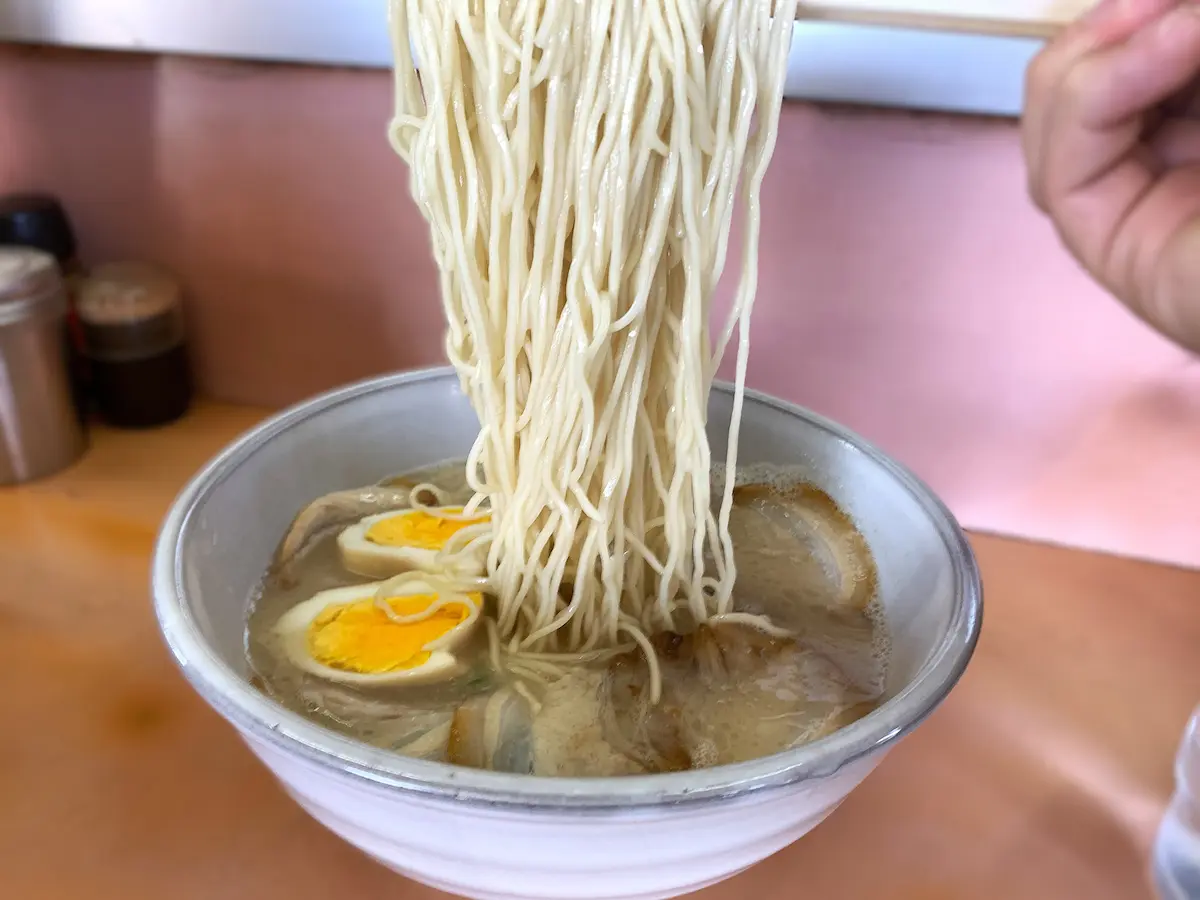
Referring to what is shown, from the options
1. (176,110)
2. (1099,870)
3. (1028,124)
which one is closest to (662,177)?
(1028,124)

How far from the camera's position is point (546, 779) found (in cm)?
44

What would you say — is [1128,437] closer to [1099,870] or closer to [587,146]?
[1099,870]

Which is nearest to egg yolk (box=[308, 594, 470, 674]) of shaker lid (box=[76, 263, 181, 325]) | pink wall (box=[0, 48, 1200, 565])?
pink wall (box=[0, 48, 1200, 565])

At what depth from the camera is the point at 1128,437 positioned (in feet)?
3.04

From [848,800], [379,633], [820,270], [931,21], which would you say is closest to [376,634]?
→ [379,633]

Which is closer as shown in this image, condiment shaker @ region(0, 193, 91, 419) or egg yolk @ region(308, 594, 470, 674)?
egg yolk @ region(308, 594, 470, 674)

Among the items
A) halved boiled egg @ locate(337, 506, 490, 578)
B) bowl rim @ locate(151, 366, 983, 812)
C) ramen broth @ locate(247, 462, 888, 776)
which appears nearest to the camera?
bowl rim @ locate(151, 366, 983, 812)

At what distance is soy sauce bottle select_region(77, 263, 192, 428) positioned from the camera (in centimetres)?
105

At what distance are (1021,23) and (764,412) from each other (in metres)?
0.37

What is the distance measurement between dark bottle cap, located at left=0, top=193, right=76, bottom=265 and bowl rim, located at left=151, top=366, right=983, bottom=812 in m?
0.65

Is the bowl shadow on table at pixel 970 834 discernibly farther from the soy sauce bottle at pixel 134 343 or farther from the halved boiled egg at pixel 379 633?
the soy sauce bottle at pixel 134 343

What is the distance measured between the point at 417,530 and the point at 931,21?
0.59 metres

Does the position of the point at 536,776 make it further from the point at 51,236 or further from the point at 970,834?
the point at 51,236

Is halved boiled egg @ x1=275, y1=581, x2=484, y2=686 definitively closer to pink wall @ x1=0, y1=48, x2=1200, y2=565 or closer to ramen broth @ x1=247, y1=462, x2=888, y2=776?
ramen broth @ x1=247, y1=462, x2=888, y2=776
